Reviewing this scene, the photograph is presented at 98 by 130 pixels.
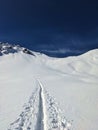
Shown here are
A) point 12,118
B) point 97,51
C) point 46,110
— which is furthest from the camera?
point 97,51

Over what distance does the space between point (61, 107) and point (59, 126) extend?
519cm

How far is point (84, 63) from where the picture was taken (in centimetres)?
10769

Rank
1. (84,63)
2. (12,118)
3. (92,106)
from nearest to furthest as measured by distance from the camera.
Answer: (12,118), (92,106), (84,63)

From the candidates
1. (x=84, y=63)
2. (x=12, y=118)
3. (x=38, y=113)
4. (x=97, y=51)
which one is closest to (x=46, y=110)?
(x=38, y=113)

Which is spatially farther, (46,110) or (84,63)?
(84,63)

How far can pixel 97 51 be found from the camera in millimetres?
126625

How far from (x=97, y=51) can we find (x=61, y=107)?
112m

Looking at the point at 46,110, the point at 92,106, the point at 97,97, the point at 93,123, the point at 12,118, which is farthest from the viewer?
the point at 97,97

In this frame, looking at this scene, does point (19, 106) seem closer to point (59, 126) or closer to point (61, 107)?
point (61, 107)

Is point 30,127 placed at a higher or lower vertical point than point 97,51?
lower

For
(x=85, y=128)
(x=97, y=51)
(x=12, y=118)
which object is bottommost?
(x=85, y=128)

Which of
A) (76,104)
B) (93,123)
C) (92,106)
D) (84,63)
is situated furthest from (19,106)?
(84,63)

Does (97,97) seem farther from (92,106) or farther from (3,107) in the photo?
(3,107)

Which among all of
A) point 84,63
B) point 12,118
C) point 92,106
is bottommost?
point 12,118
